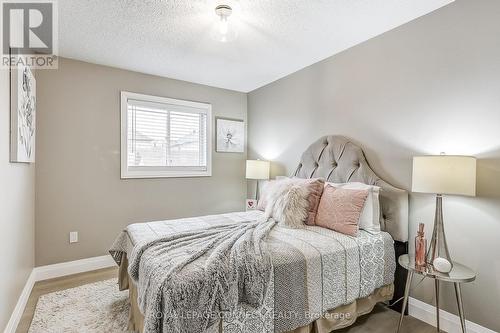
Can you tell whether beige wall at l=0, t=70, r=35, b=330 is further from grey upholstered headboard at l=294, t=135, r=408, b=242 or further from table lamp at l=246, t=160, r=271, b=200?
grey upholstered headboard at l=294, t=135, r=408, b=242

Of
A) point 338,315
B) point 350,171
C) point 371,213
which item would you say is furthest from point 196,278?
point 350,171

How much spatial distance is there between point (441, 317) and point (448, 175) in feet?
3.80

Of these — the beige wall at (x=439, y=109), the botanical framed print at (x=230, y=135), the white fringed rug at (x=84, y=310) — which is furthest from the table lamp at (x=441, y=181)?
the botanical framed print at (x=230, y=135)

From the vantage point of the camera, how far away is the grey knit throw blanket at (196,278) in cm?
123

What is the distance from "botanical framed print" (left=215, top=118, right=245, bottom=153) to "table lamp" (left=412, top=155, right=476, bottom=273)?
108 inches

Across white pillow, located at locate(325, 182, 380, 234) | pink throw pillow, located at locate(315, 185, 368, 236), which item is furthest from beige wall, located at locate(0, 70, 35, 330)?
white pillow, located at locate(325, 182, 380, 234)

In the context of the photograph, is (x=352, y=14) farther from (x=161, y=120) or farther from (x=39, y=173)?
(x=39, y=173)

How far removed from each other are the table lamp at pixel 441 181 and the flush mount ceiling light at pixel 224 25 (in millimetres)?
1767

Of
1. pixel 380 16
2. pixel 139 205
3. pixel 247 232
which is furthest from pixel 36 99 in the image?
pixel 380 16

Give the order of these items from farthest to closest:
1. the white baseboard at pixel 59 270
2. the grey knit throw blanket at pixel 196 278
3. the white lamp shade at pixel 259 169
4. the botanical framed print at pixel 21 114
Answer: the white lamp shade at pixel 259 169 → the white baseboard at pixel 59 270 → the botanical framed print at pixel 21 114 → the grey knit throw blanket at pixel 196 278

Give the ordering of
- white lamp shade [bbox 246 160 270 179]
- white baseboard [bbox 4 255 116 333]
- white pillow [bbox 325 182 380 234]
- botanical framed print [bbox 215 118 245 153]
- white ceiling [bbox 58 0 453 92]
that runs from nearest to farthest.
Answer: white ceiling [bbox 58 0 453 92] → white pillow [bbox 325 182 380 234] → white baseboard [bbox 4 255 116 333] → white lamp shade [bbox 246 160 270 179] → botanical framed print [bbox 215 118 245 153]

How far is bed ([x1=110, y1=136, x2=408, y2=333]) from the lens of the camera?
1.49 meters

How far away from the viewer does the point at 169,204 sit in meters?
3.59

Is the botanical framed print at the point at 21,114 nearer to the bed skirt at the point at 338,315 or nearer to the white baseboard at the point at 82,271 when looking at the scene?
the white baseboard at the point at 82,271
